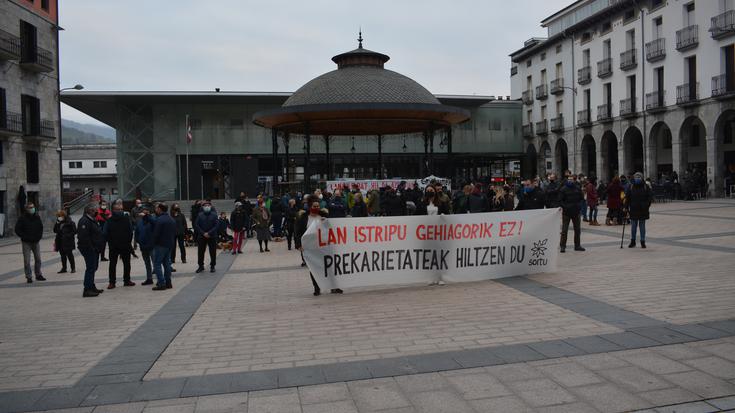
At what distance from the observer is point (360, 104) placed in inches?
939

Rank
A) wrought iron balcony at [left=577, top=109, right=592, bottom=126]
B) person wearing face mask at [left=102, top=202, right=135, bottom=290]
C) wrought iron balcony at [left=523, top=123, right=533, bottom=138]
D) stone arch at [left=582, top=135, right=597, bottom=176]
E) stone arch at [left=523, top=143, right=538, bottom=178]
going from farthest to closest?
stone arch at [left=523, top=143, right=538, bottom=178], wrought iron balcony at [left=523, top=123, right=533, bottom=138], stone arch at [left=582, top=135, right=597, bottom=176], wrought iron balcony at [left=577, top=109, right=592, bottom=126], person wearing face mask at [left=102, top=202, right=135, bottom=290]

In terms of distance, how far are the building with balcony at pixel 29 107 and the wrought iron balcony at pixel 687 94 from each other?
4036 cm

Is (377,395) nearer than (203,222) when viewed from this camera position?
Yes

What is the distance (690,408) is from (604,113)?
46.2 m

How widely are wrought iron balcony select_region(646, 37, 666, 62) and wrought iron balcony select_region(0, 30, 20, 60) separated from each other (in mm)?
40785

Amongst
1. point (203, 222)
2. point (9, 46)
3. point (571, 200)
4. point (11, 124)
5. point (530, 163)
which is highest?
point (9, 46)

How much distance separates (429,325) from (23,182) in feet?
105

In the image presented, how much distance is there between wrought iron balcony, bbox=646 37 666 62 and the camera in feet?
129

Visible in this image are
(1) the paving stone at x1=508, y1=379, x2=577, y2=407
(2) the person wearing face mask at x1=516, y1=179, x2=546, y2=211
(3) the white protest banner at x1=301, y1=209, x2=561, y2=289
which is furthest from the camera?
(2) the person wearing face mask at x1=516, y1=179, x2=546, y2=211

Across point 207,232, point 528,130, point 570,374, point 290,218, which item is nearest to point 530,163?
point 528,130

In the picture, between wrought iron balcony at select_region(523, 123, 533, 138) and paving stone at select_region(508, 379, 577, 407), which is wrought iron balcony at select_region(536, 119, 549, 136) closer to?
wrought iron balcony at select_region(523, 123, 533, 138)

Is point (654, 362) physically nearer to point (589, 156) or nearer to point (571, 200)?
point (571, 200)

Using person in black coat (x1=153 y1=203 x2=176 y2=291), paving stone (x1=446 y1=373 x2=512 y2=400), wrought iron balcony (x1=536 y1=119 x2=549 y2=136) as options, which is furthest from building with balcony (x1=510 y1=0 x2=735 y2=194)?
paving stone (x1=446 y1=373 x2=512 y2=400)

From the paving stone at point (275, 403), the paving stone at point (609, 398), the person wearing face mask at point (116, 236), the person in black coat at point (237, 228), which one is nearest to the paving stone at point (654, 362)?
the paving stone at point (609, 398)
